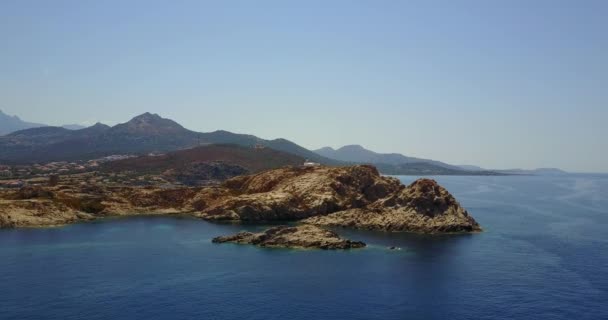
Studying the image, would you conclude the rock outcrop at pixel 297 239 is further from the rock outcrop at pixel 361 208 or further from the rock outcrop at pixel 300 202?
the rock outcrop at pixel 300 202

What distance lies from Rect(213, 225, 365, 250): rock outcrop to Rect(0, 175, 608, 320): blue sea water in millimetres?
4628

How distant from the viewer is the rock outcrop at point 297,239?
437 feet

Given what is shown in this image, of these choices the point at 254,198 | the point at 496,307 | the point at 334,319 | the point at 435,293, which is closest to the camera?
the point at 334,319

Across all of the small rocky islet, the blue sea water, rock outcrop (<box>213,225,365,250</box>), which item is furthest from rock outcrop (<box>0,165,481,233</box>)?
rock outcrop (<box>213,225,365,250</box>)

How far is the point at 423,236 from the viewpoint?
154 m

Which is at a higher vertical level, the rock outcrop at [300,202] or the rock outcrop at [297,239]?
the rock outcrop at [300,202]

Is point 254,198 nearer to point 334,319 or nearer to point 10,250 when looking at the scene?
point 10,250

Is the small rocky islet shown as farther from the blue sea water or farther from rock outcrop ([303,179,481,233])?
the blue sea water

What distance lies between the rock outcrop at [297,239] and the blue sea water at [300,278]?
4628 millimetres

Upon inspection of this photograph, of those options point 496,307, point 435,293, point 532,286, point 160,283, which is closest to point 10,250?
point 160,283

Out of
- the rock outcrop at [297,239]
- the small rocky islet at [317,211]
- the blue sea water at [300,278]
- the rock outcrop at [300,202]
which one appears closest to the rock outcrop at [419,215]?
the small rocky islet at [317,211]

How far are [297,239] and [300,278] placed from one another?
34.2 metres

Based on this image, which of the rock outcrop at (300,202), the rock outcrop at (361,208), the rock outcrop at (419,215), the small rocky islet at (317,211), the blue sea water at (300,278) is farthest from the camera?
the rock outcrop at (300,202)

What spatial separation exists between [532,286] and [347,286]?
3667 centimetres
